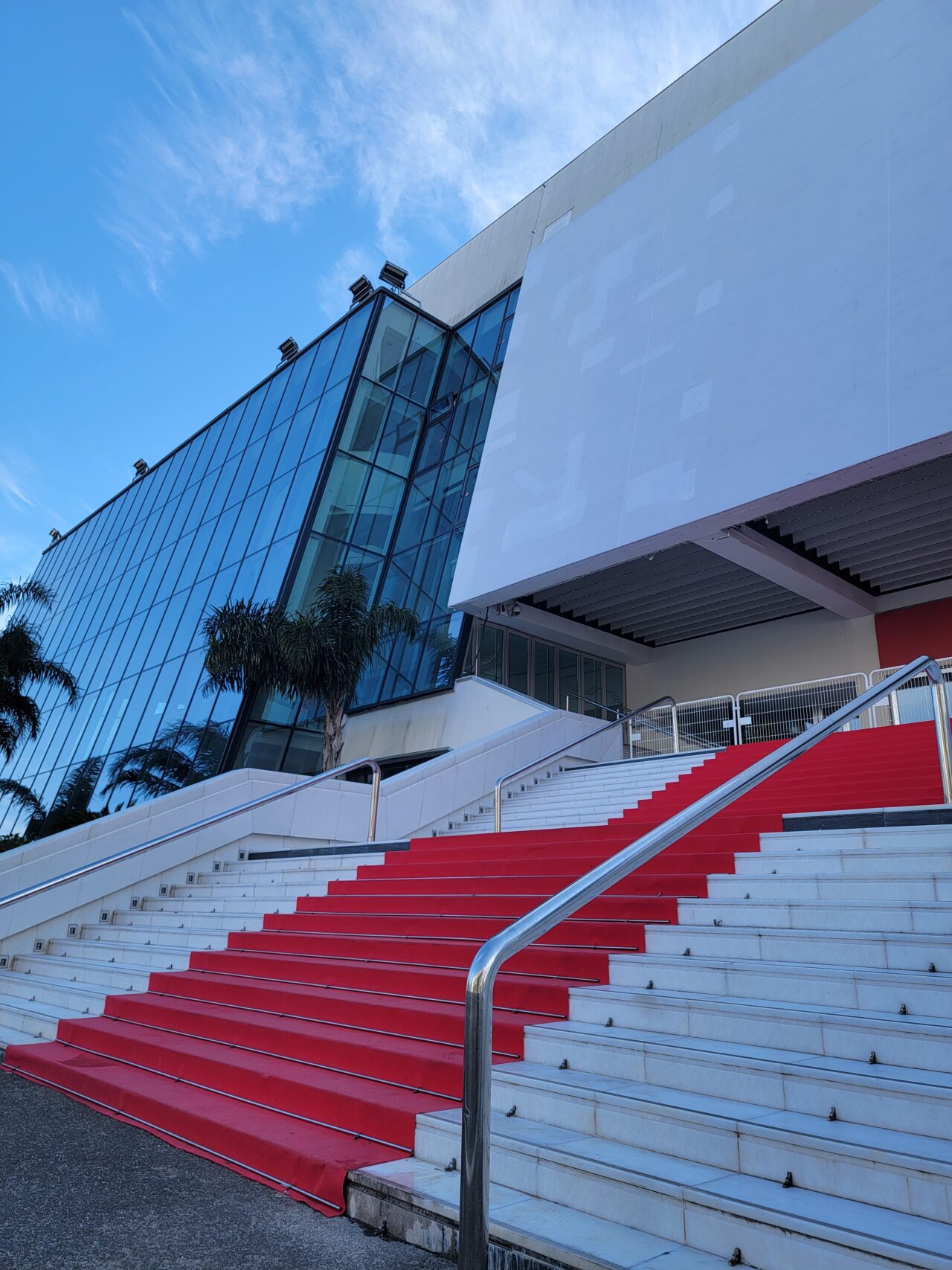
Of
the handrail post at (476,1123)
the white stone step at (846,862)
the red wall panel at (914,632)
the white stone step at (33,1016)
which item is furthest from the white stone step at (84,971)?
the red wall panel at (914,632)

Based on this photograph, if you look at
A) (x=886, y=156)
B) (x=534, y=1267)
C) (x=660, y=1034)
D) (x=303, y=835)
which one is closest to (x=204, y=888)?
(x=303, y=835)

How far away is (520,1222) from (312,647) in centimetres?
1252

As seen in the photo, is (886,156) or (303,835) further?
(886,156)

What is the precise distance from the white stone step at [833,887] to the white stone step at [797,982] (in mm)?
748

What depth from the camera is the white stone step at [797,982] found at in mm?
3527

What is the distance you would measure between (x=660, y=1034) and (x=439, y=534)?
1676cm

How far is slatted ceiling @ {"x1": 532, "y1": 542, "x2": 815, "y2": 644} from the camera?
1678 cm

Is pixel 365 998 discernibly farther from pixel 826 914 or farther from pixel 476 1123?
pixel 476 1123

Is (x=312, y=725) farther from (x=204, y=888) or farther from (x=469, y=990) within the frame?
(x=469, y=990)

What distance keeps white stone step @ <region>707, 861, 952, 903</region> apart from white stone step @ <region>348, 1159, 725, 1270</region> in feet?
8.22

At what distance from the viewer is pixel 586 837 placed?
7770mm

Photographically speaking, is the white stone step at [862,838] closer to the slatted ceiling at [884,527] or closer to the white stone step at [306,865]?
the white stone step at [306,865]

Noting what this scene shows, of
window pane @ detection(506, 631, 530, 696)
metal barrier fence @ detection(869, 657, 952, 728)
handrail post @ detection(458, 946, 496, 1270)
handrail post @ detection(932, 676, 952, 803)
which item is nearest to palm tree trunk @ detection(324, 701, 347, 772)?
window pane @ detection(506, 631, 530, 696)

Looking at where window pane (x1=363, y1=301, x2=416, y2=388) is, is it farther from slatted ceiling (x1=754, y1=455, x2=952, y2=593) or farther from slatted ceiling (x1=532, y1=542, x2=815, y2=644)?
slatted ceiling (x1=754, y1=455, x2=952, y2=593)
